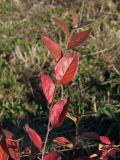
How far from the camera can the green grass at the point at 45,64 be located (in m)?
1.92

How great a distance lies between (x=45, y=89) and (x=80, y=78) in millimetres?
1374

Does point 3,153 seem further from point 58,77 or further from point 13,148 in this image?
point 58,77

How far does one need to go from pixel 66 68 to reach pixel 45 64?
154 centimetres

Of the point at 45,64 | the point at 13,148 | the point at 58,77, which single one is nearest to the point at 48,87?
the point at 58,77

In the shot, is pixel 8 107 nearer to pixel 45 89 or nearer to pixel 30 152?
pixel 30 152

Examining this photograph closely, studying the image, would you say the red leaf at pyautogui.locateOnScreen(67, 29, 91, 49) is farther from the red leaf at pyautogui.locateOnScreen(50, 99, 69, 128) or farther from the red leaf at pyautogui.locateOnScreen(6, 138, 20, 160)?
the red leaf at pyautogui.locateOnScreen(6, 138, 20, 160)

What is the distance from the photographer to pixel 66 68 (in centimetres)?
75

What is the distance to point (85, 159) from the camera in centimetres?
92

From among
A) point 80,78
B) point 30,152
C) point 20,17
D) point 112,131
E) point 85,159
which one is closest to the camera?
point 85,159

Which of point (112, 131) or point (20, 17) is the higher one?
point (20, 17)

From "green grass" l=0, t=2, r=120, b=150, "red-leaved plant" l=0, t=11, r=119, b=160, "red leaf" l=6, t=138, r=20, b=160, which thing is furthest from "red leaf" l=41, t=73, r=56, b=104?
"green grass" l=0, t=2, r=120, b=150

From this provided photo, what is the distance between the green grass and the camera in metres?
1.92

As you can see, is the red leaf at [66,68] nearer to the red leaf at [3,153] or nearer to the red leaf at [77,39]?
the red leaf at [77,39]

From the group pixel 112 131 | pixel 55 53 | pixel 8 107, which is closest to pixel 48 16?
pixel 8 107
